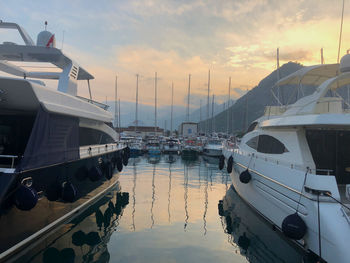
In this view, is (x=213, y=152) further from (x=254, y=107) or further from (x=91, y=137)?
(x=254, y=107)

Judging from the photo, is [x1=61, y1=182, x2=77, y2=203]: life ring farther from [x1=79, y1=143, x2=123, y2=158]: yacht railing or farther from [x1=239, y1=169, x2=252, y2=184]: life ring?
[x1=239, y1=169, x2=252, y2=184]: life ring

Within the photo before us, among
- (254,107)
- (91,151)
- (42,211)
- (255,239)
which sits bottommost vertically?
(255,239)

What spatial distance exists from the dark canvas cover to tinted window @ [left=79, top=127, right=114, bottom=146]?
61.3 inches

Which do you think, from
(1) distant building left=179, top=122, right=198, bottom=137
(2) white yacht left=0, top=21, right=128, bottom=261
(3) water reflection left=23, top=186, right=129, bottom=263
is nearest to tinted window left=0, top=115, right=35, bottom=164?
(2) white yacht left=0, top=21, right=128, bottom=261

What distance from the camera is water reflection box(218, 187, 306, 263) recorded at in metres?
7.10

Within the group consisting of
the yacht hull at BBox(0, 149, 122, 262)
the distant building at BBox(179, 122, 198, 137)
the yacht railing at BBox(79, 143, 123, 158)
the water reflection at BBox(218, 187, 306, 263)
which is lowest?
the water reflection at BBox(218, 187, 306, 263)

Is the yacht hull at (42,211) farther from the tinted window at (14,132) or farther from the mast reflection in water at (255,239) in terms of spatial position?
the mast reflection in water at (255,239)

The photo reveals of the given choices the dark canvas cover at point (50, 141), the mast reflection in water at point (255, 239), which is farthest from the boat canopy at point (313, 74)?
the dark canvas cover at point (50, 141)

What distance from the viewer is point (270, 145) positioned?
1013cm

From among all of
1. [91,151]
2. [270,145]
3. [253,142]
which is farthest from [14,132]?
[253,142]

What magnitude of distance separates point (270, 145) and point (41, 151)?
762 cm

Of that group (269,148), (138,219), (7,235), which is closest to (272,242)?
(269,148)

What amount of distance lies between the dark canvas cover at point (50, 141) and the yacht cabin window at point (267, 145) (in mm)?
6821

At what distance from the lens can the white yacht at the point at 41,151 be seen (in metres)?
6.23
